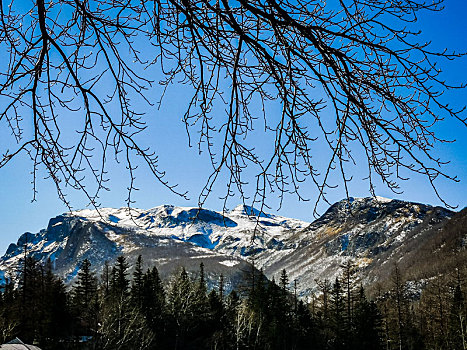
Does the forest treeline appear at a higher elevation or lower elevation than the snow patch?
lower

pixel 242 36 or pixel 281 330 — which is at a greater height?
pixel 242 36

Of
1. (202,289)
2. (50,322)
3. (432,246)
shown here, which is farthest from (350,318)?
(432,246)

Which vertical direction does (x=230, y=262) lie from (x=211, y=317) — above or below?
above

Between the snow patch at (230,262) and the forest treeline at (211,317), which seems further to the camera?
the snow patch at (230,262)

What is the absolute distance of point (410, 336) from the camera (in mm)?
33750

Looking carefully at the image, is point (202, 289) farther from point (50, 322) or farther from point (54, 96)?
point (54, 96)

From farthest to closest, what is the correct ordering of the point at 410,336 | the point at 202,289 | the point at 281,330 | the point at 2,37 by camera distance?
the point at 202,289 → the point at 410,336 → the point at 281,330 → the point at 2,37

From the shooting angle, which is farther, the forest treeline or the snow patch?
the snow patch

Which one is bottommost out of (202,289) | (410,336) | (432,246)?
(410,336)

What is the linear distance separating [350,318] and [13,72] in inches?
1299

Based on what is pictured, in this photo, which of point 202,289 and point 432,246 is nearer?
point 202,289

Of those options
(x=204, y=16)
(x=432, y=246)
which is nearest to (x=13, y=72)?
(x=204, y=16)

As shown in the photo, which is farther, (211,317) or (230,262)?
(230,262)

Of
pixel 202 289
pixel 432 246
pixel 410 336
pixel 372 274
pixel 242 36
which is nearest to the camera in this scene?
pixel 242 36
